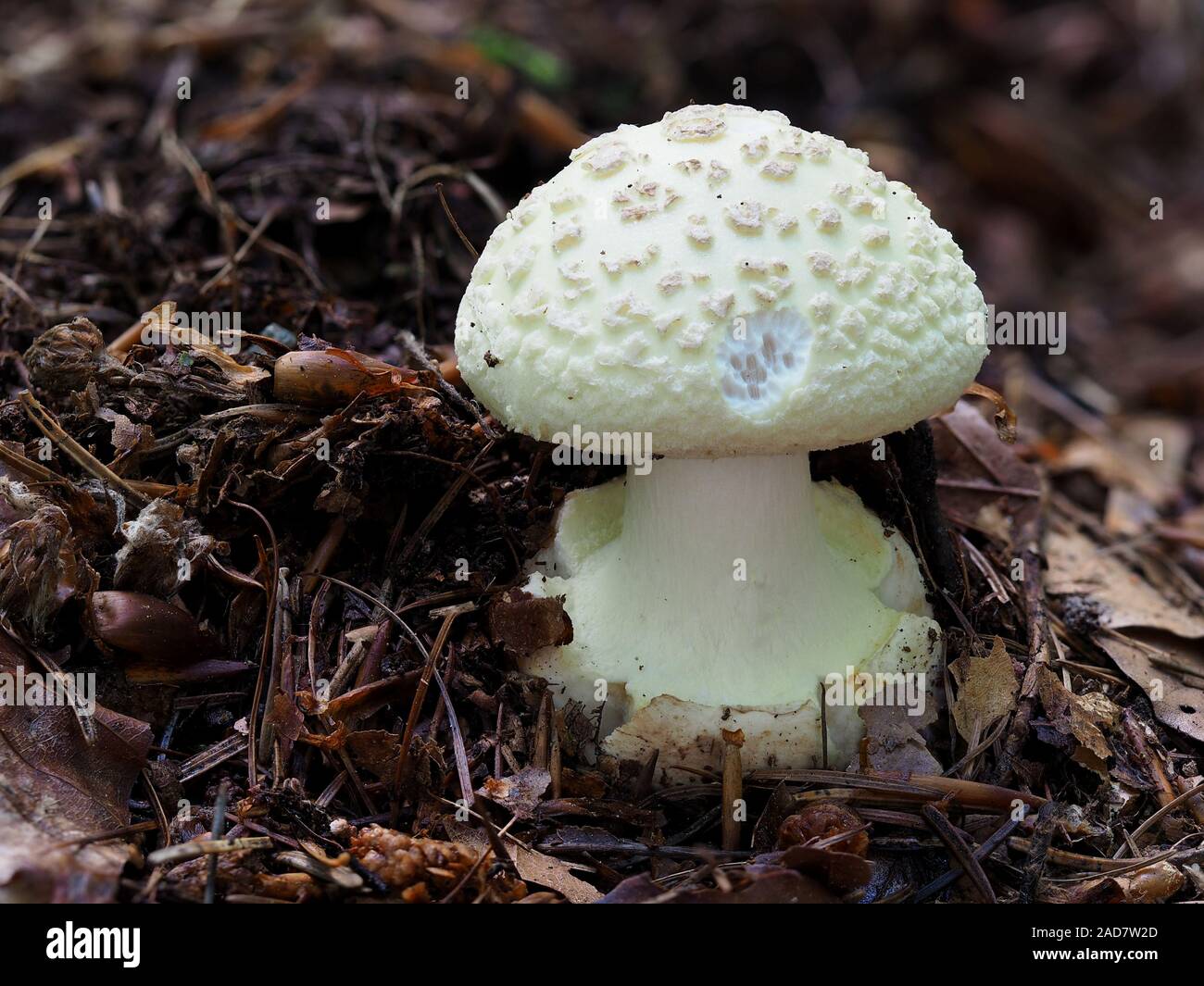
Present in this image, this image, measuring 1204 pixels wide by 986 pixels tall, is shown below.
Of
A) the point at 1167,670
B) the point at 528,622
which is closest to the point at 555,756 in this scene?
the point at 528,622

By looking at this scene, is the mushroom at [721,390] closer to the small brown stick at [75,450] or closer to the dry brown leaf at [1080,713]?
the dry brown leaf at [1080,713]

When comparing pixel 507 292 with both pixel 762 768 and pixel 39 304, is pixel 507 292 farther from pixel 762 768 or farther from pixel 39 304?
pixel 39 304

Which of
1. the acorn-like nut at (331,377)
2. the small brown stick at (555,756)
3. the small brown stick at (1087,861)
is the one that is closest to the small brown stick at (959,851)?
the small brown stick at (1087,861)

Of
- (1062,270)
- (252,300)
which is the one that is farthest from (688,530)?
(1062,270)

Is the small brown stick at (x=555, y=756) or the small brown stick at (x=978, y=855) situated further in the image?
the small brown stick at (x=555, y=756)

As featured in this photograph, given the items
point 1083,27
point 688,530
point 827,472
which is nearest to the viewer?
point 688,530
